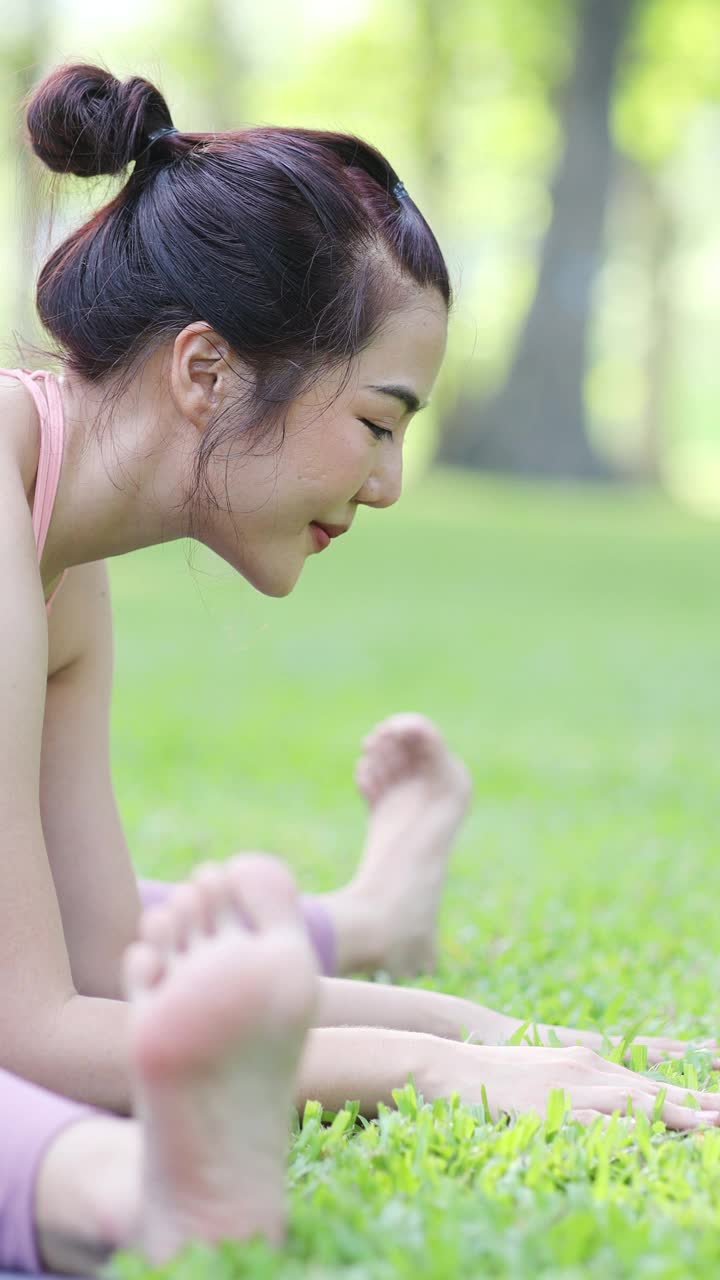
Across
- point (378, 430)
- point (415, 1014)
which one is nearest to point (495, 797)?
point (415, 1014)

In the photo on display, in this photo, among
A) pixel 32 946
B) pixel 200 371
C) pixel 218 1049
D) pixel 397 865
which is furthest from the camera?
pixel 397 865

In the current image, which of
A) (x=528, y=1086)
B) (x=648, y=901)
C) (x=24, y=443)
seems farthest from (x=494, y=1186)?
(x=648, y=901)

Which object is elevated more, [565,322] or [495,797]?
[495,797]

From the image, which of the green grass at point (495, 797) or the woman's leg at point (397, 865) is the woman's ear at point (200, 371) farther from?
the woman's leg at point (397, 865)

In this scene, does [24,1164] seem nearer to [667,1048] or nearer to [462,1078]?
[462,1078]

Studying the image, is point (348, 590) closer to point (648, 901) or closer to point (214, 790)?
point (214, 790)

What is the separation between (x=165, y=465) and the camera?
2188 millimetres

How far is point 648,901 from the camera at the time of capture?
360 cm

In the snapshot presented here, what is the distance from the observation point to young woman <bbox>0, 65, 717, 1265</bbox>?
1.83 metres

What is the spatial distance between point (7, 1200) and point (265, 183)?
1330 millimetres

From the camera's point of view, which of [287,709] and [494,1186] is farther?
[287,709]

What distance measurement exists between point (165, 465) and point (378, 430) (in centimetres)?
30

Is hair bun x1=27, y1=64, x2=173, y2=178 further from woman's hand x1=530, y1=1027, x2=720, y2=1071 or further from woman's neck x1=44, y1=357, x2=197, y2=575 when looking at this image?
woman's hand x1=530, y1=1027, x2=720, y2=1071

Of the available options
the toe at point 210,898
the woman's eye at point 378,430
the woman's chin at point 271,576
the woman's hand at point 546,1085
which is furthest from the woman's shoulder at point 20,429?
the woman's hand at point 546,1085
